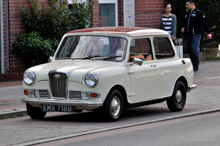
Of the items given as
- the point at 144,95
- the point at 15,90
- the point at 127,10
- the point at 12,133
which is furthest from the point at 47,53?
the point at 12,133

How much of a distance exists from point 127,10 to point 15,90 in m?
7.64

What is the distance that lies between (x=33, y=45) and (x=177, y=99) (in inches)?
242

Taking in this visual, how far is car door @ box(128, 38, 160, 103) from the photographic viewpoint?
9562 millimetres

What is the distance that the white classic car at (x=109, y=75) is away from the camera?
8.86m

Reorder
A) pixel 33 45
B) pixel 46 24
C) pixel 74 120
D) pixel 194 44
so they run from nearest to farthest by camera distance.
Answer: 1. pixel 74 120
2. pixel 33 45
3. pixel 46 24
4. pixel 194 44

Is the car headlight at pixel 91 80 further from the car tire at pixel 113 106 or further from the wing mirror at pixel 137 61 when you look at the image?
the wing mirror at pixel 137 61

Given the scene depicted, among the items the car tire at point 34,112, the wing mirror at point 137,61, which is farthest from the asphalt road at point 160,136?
the car tire at point 34,112

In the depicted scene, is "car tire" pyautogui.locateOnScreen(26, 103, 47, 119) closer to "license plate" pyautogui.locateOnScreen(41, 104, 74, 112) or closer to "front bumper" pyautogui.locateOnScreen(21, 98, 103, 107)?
"front bumper" pyautogui.locateOnScreen(21, 98, 103, 107)

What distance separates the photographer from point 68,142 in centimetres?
741

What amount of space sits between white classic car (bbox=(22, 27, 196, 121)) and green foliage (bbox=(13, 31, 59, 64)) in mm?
5454

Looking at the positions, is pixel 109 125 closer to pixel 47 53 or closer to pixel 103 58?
pixel 103 58

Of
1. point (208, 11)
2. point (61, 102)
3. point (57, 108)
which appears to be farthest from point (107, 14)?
point (61, 102)

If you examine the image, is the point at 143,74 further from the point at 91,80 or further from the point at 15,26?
the point at 15,26

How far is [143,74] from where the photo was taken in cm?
979
